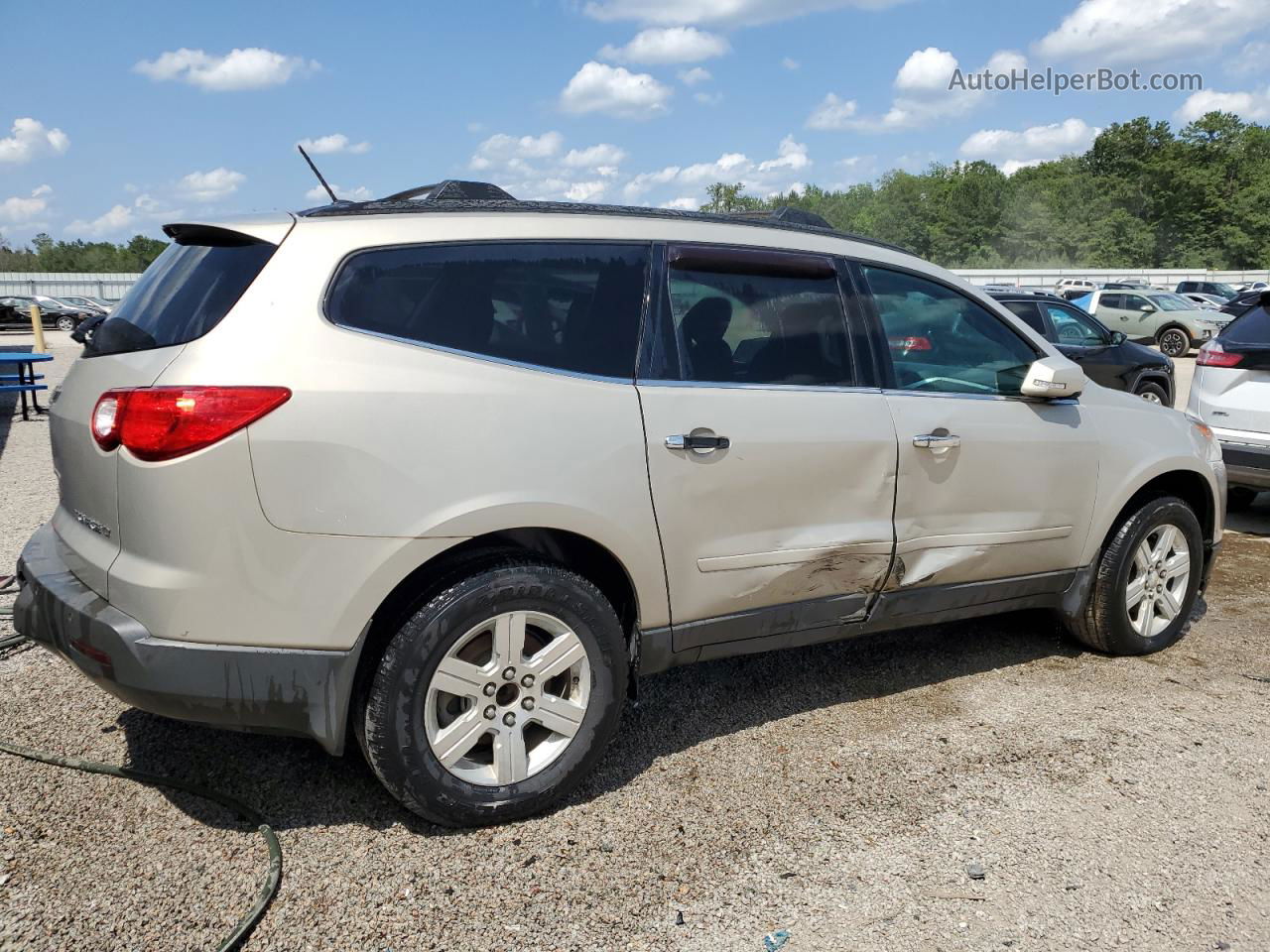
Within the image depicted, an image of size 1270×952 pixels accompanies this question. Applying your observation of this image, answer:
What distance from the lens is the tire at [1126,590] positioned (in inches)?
176

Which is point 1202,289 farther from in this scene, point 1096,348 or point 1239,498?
point 1239,498

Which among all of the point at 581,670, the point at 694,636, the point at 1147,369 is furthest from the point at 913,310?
the point at 1147,369

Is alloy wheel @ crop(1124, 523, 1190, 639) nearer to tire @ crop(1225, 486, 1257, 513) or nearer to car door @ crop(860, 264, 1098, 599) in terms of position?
car door @ crop(860, 264, 1098, 599)

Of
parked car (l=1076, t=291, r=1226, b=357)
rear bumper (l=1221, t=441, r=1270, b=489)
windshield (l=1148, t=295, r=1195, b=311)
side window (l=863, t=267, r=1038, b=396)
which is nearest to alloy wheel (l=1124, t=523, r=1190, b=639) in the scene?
side window (l=863, t=267, r=1038, b=396)

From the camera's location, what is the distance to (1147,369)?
12898mm

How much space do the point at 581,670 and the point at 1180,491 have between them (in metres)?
3.25

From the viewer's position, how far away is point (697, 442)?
3242 mm

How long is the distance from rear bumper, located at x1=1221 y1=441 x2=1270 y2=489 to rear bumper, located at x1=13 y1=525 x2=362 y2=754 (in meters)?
6.22

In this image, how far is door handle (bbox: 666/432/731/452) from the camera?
10.5 feet

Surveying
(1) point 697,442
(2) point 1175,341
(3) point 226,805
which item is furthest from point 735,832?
(2) point 1175,341

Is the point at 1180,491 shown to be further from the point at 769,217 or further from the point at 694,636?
the point at 694,636

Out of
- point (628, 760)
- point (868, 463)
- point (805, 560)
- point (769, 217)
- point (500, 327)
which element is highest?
point (769, 217)

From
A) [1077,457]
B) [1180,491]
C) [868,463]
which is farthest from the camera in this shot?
[1180,491]

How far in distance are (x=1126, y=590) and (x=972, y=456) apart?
1.21m
